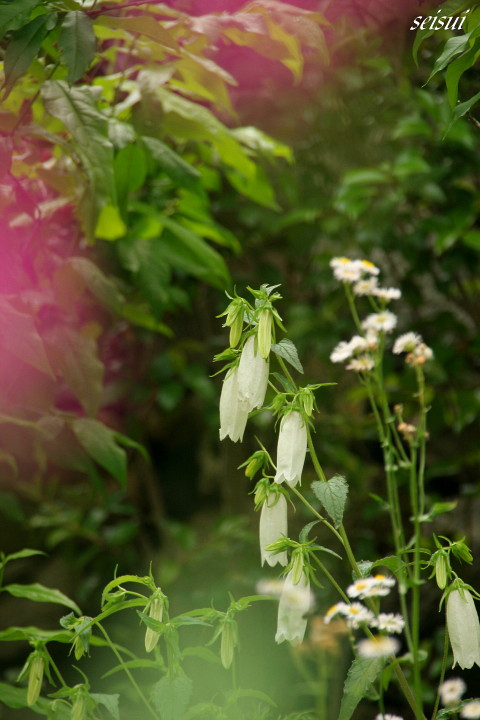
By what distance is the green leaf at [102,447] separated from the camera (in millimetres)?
996

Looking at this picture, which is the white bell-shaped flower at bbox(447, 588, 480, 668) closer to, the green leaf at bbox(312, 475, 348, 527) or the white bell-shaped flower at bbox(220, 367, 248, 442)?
the green leaf at bbox(312, 475, 348, 527)

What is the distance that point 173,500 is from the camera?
2.66m

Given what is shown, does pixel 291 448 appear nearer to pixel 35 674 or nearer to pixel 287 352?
pixel 287 352

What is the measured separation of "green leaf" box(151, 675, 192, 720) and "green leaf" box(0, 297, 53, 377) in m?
0.39

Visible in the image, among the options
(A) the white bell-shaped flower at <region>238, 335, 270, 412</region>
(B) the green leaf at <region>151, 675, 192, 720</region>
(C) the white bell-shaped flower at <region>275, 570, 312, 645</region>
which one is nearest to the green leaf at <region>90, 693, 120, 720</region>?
(B) the green leaf at <region>151, 675, 192, 720</region>

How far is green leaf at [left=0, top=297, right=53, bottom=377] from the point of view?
3.00 ft

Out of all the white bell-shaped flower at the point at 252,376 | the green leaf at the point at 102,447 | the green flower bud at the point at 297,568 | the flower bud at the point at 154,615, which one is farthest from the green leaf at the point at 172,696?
the green leaf at the point at 102,447

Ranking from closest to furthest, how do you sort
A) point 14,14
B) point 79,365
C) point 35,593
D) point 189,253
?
point 14,14 → point 35,593 → point 79,365 → point 189,253

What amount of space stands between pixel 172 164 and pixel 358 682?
66cm

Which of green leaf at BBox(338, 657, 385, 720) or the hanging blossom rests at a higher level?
the hanging blossom

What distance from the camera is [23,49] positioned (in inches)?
29.9

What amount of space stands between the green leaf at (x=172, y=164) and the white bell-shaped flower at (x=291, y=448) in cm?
46

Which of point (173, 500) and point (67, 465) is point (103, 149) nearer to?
point (67, 465)

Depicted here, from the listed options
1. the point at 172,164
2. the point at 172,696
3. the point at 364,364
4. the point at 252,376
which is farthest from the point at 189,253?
the point at 172,696
